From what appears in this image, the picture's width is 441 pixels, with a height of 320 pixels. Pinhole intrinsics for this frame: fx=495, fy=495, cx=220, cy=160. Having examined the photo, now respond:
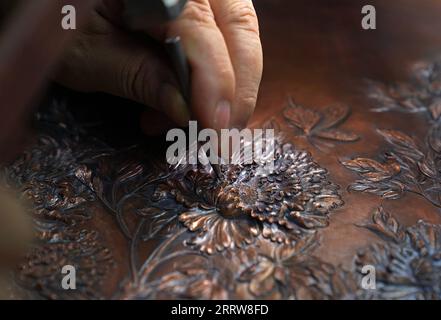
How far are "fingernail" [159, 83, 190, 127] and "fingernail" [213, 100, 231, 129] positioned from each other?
0.13 feet

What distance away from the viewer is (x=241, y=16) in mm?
694

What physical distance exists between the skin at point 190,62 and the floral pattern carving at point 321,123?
0.10 meters

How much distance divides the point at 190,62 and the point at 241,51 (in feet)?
0.34

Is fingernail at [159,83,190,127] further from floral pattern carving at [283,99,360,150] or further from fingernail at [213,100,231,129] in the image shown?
floral pattern carving at [283,99,360,150]

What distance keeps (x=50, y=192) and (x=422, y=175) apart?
1.61 feet

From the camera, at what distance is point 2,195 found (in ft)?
1.98

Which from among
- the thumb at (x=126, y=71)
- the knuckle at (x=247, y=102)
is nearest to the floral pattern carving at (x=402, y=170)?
the knuckle at (x=247, y=102)

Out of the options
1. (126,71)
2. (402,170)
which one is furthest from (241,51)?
(402,170)

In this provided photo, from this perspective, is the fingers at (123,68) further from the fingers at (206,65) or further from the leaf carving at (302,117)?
the leaf carving at (302,117)

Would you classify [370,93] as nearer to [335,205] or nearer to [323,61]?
[323,61]

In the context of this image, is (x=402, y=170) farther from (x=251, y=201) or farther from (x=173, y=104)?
(x=173, y=104)

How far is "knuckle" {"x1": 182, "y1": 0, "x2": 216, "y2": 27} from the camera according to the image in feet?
2.02

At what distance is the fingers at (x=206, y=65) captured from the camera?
600 millimetres
